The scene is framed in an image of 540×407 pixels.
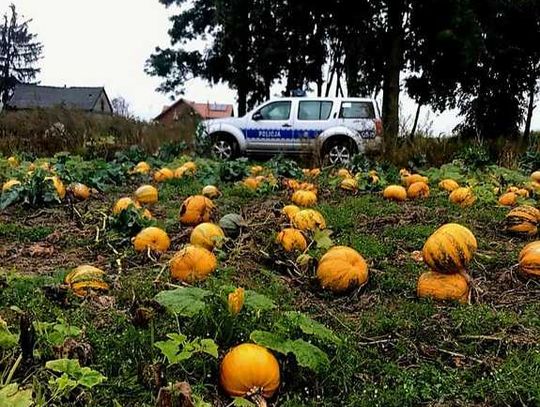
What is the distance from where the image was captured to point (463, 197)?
5.71m

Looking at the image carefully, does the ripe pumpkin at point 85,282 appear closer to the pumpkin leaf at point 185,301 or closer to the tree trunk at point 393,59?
the pumpkin leaf at point 185,301

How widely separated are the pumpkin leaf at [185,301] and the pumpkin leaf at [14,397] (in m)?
0.66

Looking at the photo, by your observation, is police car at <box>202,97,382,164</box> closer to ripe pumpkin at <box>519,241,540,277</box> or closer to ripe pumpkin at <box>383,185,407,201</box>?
ripe pumpkin at <box>383,185,407,201</box>

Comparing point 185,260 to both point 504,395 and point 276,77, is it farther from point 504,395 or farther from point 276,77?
point 276,77

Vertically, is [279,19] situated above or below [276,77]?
above

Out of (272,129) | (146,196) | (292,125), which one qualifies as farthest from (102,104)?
(146,196)

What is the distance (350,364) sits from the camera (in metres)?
2.16

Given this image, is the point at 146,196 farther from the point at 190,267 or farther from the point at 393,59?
the point at 393,59

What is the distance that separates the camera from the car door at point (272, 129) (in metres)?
14.5

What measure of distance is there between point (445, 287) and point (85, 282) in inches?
68.7

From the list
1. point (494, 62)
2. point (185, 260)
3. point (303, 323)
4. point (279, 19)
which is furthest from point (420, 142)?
point (494, 62)

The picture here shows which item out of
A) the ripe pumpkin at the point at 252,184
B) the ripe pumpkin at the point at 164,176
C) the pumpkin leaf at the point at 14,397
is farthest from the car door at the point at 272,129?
the pumpkin leaf at the point at 14,397

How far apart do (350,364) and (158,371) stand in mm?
725

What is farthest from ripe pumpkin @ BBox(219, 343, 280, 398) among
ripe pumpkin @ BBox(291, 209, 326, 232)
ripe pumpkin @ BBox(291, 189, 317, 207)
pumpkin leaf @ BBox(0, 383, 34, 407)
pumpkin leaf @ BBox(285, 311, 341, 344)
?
ripe pumpkin @ BBox(291, 189, 317, 207)
